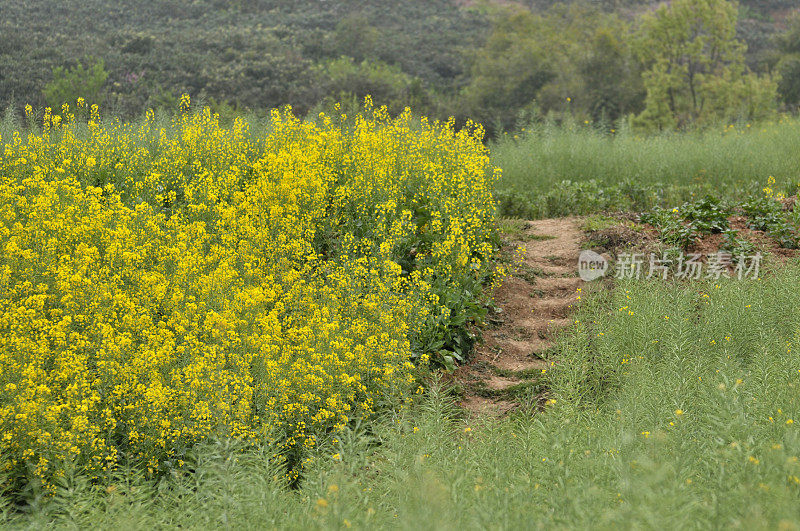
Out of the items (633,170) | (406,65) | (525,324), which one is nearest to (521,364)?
(525,324)

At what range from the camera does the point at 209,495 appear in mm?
3400

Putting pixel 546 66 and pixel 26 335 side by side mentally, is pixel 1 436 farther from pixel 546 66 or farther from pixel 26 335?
pixel 546 66

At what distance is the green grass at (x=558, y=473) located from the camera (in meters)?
2.80

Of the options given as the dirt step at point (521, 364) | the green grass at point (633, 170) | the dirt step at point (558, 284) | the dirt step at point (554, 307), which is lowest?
the dirt step at point (521, 364)

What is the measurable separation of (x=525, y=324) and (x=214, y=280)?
3136 millimetres

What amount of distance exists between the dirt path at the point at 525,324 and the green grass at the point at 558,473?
21.7 inches

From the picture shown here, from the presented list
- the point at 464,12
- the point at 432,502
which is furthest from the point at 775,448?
the point at 464,12

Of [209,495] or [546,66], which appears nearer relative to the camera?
[209,495]

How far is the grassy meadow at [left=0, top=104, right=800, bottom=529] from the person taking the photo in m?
3.22

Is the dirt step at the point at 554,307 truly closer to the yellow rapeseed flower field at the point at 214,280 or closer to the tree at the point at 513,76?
the yellow rapeseed flower field at the point at 214,280

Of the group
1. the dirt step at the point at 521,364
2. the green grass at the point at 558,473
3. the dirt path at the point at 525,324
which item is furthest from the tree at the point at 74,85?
the green grass at the point at 558,473

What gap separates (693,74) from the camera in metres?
22.9

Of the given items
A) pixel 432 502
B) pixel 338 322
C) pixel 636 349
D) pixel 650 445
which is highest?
pixel 432 502

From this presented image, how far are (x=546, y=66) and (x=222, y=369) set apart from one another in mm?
20667
